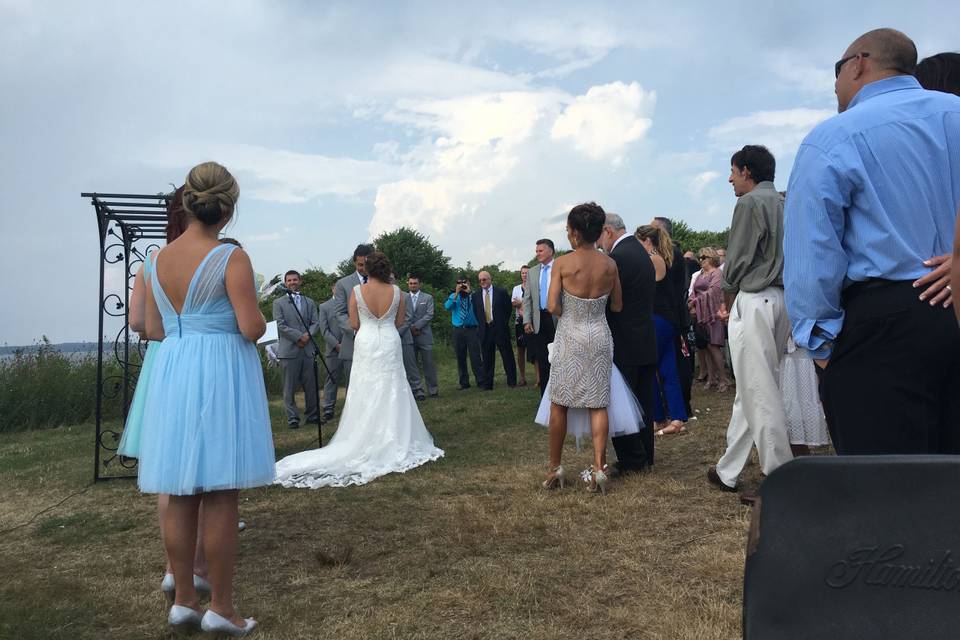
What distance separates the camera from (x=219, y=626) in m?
3.36

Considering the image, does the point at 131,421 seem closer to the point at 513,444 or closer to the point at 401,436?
the point at 401,436

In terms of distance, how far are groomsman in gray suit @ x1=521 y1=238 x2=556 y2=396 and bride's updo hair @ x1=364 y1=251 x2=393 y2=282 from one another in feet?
10.3

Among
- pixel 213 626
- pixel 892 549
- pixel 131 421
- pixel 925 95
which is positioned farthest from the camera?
pixel 131 421

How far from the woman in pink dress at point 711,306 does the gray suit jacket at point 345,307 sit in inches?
185

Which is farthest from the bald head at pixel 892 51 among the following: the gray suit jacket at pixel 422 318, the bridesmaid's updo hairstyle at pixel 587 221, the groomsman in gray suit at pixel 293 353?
the gray suit jacket at pixel 422 318

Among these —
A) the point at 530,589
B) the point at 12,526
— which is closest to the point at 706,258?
the point at 530,589

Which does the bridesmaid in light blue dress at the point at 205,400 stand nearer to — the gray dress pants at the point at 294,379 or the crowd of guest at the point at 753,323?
the crowd of guest at the point at 753,323

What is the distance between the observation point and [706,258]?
10820 millimetres

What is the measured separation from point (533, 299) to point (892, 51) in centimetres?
888

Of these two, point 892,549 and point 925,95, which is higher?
point 925,95

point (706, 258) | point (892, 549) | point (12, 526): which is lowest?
point (12, 526)

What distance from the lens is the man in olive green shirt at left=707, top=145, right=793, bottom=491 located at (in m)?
4.64

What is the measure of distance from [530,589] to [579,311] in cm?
256

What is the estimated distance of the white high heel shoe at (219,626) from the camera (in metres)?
3.35
